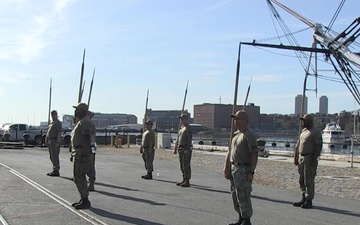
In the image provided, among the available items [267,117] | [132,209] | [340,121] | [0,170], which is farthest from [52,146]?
[340,121]

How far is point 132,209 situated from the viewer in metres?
10.3

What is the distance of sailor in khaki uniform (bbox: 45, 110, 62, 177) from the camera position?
16.0m

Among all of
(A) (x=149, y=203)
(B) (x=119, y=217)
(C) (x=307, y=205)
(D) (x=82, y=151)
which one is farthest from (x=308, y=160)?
(D) (x=82, y=151)

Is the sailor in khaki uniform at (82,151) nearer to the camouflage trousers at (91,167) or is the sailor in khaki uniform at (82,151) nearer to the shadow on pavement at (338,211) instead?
the camouflage trousers at (91,167)

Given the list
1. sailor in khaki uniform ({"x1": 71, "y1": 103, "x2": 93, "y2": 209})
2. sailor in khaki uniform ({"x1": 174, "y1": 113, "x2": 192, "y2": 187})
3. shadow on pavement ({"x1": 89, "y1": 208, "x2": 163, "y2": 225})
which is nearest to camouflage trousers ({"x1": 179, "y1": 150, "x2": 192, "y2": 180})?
sailor in khaki uniform ({"x1": 174, "y1": 113, "x2": 192, "y2": 187})

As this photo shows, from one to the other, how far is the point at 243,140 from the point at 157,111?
4043 inches

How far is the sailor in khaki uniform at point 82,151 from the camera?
403 inches

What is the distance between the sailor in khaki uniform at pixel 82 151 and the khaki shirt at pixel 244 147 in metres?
3.31

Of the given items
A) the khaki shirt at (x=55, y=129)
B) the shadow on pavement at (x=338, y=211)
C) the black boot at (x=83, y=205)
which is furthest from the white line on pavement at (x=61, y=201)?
the shadow on pavement at (x=338, y=211)

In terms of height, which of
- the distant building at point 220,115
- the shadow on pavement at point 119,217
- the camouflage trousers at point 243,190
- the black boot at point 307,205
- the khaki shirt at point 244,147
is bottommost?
the shadow on pavement at point 119,217

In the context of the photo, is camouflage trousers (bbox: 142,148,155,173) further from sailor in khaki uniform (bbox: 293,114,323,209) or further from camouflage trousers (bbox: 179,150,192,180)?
sailor in khaki uniform (bbox: 293,114,323,209)

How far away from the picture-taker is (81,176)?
1027 cm

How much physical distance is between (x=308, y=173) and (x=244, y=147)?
323 cm

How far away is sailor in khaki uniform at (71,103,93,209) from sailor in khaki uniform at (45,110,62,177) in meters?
5.71
